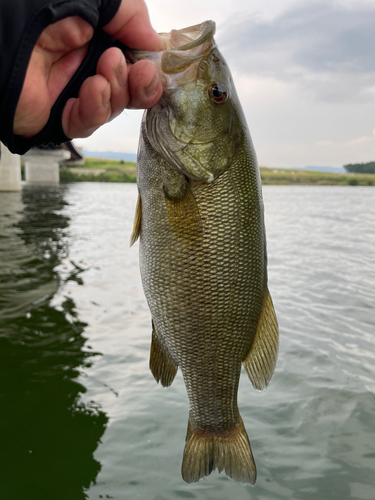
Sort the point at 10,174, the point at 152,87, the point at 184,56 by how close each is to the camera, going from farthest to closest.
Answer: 1. the point at 10,174
2. the point at 184,56
3. the point at 152,87

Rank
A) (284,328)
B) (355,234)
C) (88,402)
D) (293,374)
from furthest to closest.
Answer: (355,234), (284,328), (293,374), (88,402)

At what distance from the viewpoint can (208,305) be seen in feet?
7.30

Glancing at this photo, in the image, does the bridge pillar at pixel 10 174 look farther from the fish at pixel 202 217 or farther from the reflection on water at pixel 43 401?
the fish at pixel 202 217

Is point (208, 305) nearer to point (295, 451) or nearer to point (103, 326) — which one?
point (295, 451)

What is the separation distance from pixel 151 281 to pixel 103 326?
483 centimetres

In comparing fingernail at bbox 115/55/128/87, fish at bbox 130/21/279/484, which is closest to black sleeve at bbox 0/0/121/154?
fingernail at bbox 115/55/128/87

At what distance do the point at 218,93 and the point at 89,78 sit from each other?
0.62 metres

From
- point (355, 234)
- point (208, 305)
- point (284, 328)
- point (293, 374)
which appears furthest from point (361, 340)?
point (355, 234)

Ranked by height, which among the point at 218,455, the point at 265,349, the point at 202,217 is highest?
the point at 202,217

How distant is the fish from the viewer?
6.87 feet

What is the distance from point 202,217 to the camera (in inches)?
84.0

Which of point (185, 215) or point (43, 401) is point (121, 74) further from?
point (43, 401)

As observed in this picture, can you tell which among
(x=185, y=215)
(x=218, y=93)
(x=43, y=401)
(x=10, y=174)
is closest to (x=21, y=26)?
(x=218, y=93)

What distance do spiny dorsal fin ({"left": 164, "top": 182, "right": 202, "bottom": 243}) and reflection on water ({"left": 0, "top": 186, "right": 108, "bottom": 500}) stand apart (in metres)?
2.61
